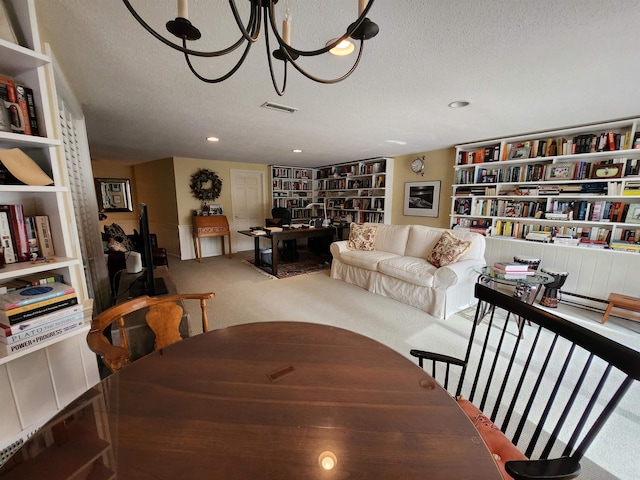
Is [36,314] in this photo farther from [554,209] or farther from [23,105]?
[554,209]

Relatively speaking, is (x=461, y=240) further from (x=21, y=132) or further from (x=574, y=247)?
(x=21, y=132)

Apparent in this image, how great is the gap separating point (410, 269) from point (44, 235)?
3109 millimetres

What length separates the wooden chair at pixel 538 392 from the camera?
688 millimetres

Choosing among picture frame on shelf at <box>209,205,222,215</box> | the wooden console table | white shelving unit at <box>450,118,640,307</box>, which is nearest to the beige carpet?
white shelving unit at <box>450,118,640,307</box>

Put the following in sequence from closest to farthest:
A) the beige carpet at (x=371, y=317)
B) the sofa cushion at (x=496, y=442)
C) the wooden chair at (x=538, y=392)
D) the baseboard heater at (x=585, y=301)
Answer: the wooden chair at (x=538, y=392) < the sofa cushion at (x=496, y=442) < the beige carpet at (x=371, y=317) < the baseboard heater at (x=585, y=301)

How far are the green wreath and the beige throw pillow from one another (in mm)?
3374

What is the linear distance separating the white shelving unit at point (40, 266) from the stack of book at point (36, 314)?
4cm

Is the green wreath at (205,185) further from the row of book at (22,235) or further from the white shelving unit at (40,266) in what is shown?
the row of book at (22,235)

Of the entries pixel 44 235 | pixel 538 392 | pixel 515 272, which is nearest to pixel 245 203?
pixel 44 235

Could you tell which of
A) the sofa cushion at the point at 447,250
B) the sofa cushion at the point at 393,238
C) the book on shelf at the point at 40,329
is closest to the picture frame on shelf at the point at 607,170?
the sofa cushion at the point at 447,250

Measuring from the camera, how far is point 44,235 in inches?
51.0

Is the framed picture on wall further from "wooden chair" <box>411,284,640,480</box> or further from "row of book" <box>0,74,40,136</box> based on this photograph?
"row of book" <box>0,74,40,136</box>

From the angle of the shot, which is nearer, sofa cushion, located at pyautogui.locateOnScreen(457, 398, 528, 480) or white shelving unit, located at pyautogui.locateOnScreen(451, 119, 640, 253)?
sofa cushion, located at pyautogui.locateOnScreen(457, 398, 528, 480)

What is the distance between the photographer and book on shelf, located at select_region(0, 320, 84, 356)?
43.0 inches
